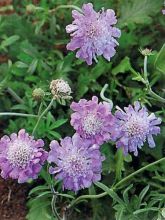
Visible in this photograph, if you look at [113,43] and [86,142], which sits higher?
[113,43]

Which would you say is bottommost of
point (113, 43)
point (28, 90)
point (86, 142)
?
point (28, 90)

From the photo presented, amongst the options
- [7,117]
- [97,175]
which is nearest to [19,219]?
[7,117]

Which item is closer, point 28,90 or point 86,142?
point 86,142

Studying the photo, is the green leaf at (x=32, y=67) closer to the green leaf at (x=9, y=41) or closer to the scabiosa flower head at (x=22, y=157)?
the green leaf at (x=9, y=41)

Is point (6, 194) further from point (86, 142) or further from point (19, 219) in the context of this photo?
point (86, 142)

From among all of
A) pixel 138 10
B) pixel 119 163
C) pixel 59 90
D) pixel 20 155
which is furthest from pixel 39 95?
pixel 138 10

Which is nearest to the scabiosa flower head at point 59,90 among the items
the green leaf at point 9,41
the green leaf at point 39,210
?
the green leaf at point 39,210

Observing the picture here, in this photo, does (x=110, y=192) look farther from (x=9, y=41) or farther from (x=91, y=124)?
(x=9, y=41)

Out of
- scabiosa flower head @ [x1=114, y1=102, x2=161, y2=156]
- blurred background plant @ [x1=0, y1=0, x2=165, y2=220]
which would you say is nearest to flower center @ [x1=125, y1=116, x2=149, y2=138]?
scabiosa flower head @ [x1=114, y1=102, x2=161, y2=156]
